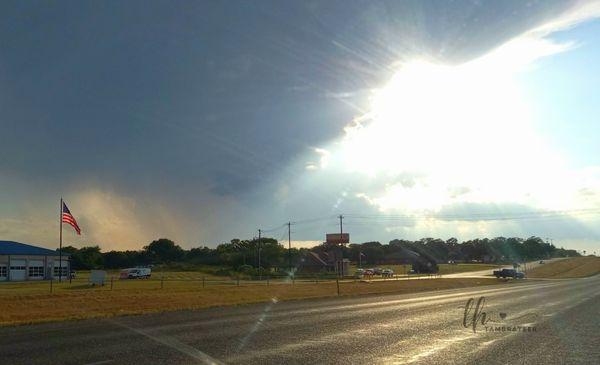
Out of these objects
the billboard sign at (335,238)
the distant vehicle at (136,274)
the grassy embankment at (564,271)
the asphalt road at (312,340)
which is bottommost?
the grassy embankment at (564,271)

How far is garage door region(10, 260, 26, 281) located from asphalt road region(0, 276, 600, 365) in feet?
267

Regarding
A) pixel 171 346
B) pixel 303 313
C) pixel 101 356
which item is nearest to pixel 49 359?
pixel 101 356

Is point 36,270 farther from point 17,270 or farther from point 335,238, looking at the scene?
point 335,238

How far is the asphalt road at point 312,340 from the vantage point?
35.8 feet

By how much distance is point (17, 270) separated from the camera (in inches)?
3615

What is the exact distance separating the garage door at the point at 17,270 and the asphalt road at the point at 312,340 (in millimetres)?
81258

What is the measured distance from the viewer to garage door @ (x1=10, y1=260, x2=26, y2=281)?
3568 inches

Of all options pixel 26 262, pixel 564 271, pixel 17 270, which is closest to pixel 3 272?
pixel 17 270

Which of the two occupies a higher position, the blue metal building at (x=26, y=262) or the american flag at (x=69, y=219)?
the american flag at (x=69, y=219)

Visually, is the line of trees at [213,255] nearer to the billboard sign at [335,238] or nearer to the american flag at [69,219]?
the billboard sign at [335,238]

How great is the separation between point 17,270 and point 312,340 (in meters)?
91.9

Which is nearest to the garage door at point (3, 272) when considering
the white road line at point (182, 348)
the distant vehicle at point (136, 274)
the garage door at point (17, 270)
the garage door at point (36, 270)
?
the garage door at point (17, 270)

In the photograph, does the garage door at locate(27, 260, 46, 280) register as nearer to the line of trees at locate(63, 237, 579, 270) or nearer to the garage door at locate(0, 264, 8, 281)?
the garage door at locate(0, 264, 8, 281)

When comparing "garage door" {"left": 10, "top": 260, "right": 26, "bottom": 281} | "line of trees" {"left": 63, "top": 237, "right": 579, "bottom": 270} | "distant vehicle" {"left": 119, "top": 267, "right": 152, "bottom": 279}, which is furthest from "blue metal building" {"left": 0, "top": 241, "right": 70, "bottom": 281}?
"line of trees" {"left": 63, "top": 237, "right": 579, "bottom": 270}
